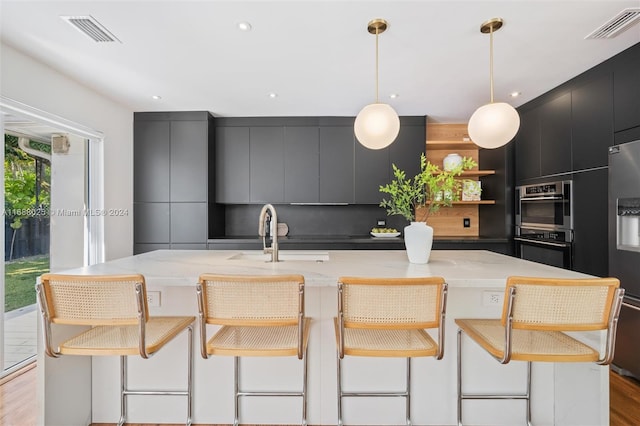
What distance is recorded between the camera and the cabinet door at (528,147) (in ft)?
10.8

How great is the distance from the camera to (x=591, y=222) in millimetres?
2600

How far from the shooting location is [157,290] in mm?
1687

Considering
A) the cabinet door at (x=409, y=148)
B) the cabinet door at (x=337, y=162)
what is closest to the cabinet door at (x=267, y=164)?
the cabinet door at (x=337, y=162)

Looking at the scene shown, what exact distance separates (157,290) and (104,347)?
1.29ft

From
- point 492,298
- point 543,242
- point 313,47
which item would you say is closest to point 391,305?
point 492,298

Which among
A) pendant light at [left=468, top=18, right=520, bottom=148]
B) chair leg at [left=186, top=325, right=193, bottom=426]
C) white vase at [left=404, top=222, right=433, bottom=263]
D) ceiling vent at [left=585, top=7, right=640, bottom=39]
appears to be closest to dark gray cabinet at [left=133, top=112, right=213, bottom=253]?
chair leg at [left=186, top=325, right=193, bottom=426]

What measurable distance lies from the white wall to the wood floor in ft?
4.48

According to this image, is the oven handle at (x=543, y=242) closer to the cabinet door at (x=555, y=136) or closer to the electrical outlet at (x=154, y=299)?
the cabinet door at (x=555, y=136)

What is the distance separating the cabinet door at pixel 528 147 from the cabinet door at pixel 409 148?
108 centimetres

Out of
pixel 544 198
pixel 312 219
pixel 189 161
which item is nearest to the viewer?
pixel 544 198

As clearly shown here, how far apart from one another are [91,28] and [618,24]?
3463mm

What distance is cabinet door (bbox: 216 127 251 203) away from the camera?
3.90 meters

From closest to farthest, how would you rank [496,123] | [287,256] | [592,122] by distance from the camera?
[496,123] < [287,256] < [592,122]

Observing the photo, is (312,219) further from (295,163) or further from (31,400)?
(31,400)
